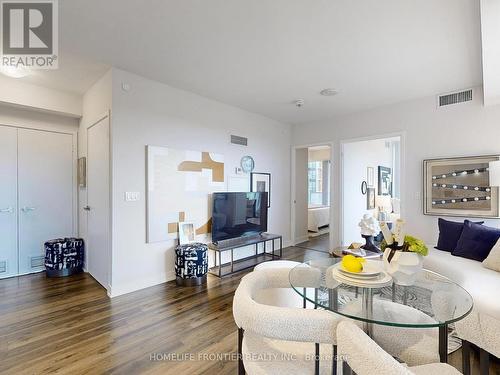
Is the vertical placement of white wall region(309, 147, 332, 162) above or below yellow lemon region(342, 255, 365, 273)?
above

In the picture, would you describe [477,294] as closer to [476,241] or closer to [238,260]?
[476,241]

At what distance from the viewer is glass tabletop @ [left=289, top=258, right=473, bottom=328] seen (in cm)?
121

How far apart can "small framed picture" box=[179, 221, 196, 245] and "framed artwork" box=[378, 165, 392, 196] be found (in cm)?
500

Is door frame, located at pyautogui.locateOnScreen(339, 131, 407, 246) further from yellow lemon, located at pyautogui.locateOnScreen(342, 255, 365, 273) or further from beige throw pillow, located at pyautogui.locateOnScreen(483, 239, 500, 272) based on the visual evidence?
yellow lemon, located at pyautogui.locateOnScreen(342, 255, 365, 273)

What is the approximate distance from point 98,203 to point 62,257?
3.42ft

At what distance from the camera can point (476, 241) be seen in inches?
106

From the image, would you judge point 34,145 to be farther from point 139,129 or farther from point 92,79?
point 139,129

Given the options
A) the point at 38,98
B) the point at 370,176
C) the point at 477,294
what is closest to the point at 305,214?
the point at 370,176

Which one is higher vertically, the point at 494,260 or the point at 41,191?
the point at 41,191

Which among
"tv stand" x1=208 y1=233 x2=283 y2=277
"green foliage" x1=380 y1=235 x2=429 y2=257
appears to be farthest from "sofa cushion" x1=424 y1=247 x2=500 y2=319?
"tv stand" x1=208 y1=233 x2=283 y2=277

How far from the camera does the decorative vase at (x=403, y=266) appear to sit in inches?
61.1

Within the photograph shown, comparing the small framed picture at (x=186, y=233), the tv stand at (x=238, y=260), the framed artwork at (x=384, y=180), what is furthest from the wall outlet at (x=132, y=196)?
the framed artwork at (x=384, y=180)

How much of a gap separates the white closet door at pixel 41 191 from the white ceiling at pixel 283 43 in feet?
3.38

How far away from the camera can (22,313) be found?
2.45 meters
